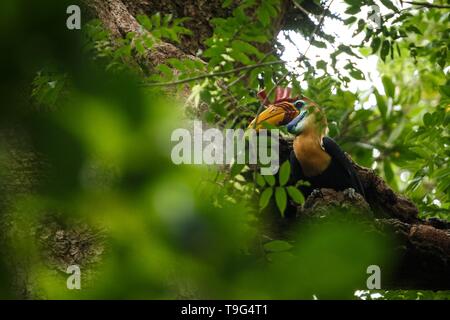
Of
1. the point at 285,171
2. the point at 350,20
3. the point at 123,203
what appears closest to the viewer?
the point at 123,203

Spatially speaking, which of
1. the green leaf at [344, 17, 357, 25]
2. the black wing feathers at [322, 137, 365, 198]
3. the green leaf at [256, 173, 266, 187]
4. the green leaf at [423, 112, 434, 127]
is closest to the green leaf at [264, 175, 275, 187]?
the green leaf at [256, 173, 266, 187]

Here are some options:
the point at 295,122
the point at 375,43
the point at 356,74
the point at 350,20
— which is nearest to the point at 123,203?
the point at 356,74

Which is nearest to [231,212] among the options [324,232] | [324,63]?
[324,232]

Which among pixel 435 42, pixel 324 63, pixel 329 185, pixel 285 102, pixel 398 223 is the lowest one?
pixel 398 223

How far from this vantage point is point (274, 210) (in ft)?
9.42

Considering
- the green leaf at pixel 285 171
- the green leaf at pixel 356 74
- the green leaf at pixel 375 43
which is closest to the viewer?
the green leaf at pixel 285 171

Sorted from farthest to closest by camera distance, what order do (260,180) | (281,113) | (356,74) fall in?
1. (281,113)
2. (356,74)
3. (260,180)

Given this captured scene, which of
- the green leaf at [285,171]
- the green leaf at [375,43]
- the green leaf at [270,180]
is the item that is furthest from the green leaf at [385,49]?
the green leaf at [285,171]

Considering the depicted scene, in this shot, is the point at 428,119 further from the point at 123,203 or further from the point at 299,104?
the point at 123,203

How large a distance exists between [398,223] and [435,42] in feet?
6.28

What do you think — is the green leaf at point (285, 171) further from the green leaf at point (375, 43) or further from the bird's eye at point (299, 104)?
the bird's eye at point (299, 104)

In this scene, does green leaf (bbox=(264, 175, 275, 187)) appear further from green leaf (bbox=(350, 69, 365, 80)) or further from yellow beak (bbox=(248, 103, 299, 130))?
yellow beak (bbox=(248, 103, 299, 130))

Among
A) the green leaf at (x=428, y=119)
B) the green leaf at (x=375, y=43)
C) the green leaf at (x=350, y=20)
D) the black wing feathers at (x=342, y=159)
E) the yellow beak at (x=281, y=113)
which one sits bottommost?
the black wing feathers at (x=342, y=159)
